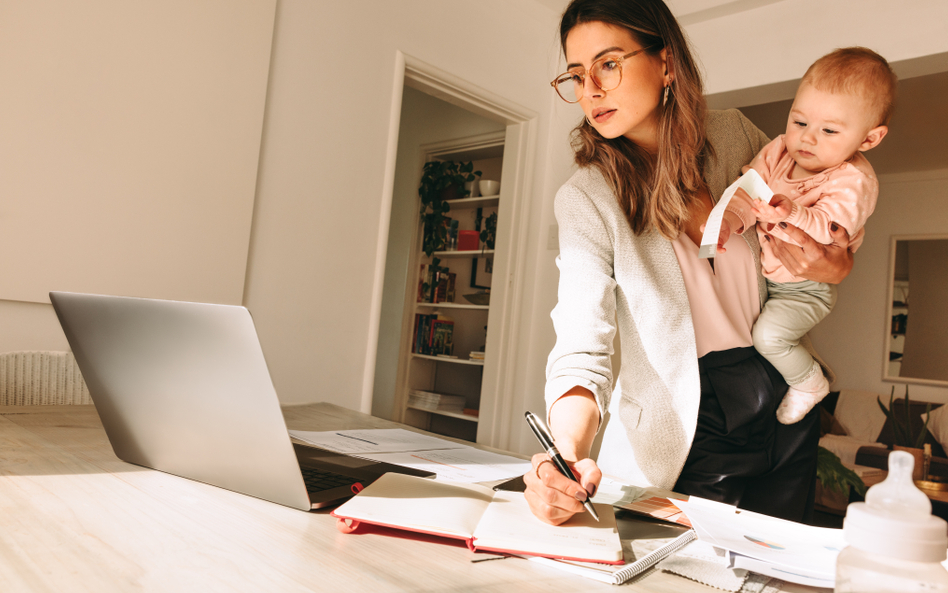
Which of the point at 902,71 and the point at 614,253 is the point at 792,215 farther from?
the point at 902,71

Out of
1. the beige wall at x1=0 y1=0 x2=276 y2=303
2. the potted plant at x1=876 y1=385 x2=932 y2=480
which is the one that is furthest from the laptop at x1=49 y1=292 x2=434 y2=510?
the potted plant at x1=876 y1=385 x2=932 y2=480

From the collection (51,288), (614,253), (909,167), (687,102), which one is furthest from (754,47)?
(909,167)

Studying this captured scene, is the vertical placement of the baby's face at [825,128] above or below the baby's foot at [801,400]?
above

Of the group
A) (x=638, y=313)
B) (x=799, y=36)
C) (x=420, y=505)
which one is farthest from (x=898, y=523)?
(x=799, y=36)

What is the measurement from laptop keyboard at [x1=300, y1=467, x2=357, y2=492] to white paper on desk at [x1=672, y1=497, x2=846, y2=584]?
0.42 meters

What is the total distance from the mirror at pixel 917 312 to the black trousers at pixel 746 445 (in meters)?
5.96

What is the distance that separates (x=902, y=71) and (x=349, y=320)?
2.79 metres

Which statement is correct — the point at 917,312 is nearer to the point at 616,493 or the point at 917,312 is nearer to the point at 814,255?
the point at 814,255

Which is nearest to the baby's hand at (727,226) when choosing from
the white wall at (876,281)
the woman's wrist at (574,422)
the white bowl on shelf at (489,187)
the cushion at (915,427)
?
the woman's wrist at (574,422)

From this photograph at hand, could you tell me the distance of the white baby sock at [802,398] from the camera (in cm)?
121

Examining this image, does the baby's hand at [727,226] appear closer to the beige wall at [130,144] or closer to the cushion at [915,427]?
the beige wall at [130,144]

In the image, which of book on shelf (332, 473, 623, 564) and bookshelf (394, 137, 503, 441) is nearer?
book on shelf (332, 473, 623, 564)

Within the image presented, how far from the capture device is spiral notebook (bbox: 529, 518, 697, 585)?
0.58 m

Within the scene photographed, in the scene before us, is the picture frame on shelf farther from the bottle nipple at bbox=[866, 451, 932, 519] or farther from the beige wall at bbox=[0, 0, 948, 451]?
the bottle nipple at bbox=[866, 451, 932, 519]
